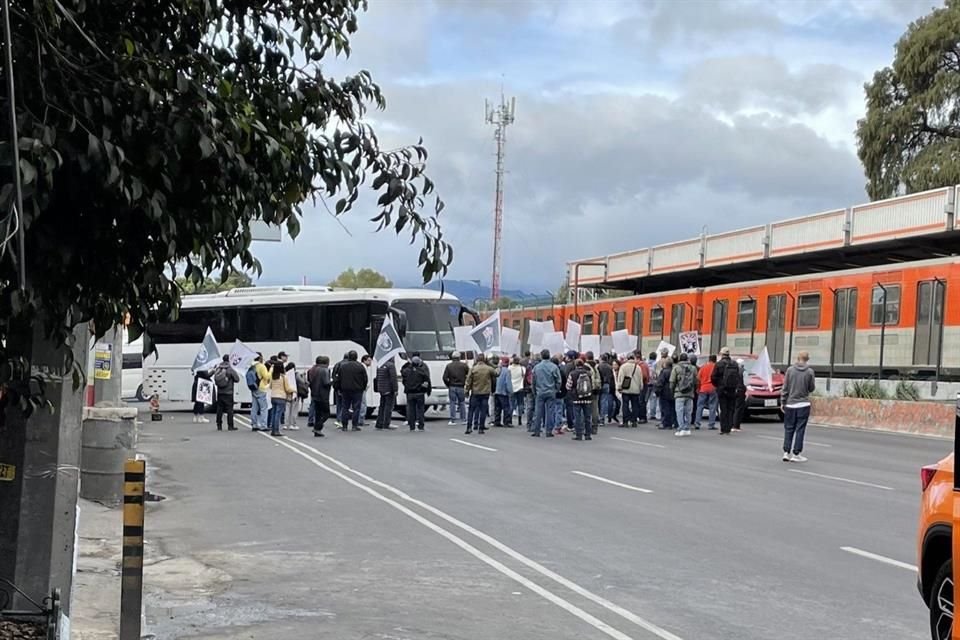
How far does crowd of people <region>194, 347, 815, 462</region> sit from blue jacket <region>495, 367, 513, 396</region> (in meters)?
0.02

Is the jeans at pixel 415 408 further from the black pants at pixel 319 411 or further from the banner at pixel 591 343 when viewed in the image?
the banner at pixel 591 343

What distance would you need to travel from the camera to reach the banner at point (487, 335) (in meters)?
30.6

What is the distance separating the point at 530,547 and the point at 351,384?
635 inches

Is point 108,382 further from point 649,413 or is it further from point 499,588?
point 649,413

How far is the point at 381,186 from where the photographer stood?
5.56m

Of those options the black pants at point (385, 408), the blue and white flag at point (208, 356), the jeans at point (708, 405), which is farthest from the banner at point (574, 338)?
the blue and white flag at point (208, 356)

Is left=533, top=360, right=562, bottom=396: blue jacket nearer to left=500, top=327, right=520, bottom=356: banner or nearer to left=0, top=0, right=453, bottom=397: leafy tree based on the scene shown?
left=500, top=327, right=520, bottom=356: banner

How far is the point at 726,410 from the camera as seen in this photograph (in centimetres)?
2667

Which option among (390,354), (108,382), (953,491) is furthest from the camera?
(390,354)

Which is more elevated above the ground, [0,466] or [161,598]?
[0,466]

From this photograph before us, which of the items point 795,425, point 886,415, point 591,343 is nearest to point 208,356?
point 591,343

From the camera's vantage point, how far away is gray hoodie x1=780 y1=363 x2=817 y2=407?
1920 centimetres

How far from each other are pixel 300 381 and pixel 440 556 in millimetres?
20427

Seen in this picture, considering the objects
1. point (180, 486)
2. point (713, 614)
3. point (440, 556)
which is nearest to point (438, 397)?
point (180, 486)
